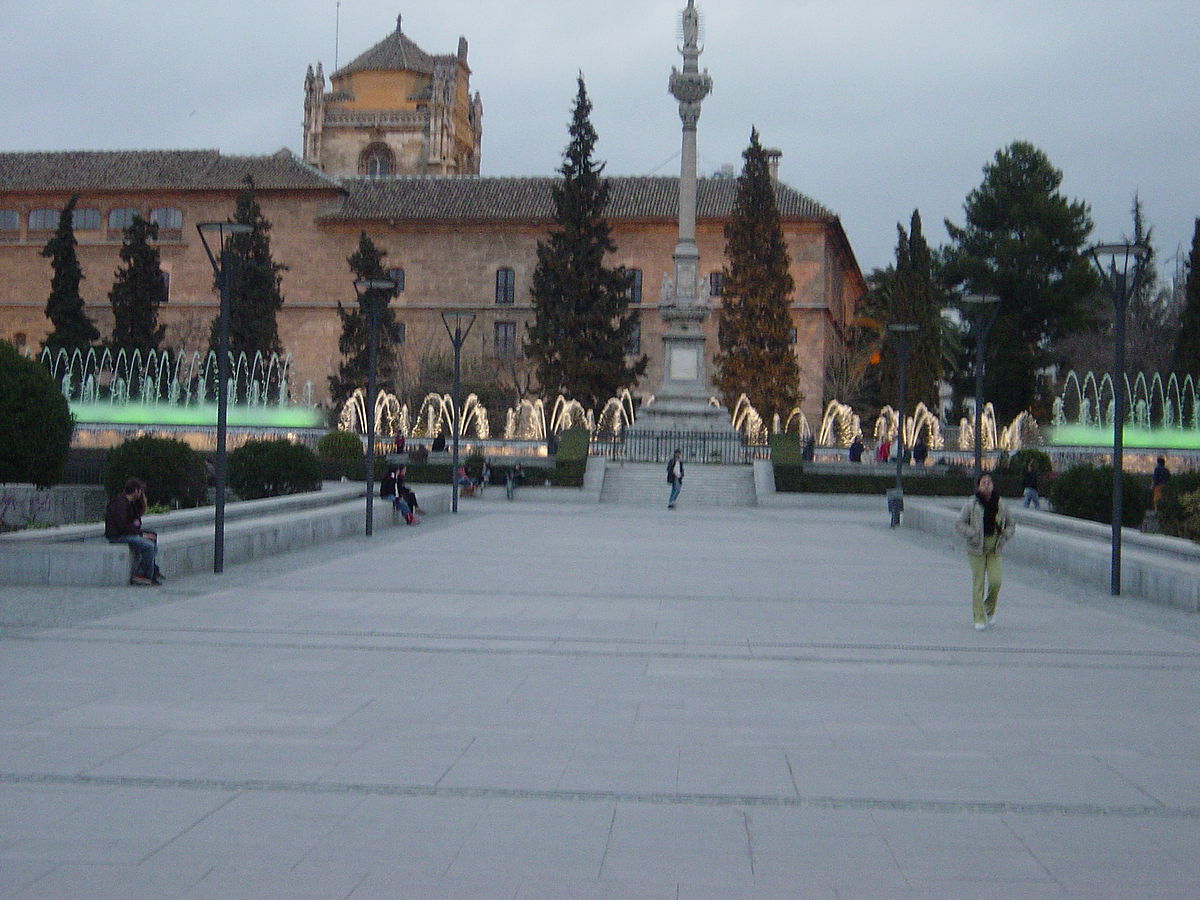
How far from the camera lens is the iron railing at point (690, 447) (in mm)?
39344

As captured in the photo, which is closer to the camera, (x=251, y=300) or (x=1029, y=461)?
(x=1029, y=461)

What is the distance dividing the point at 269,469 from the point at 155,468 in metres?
3.51

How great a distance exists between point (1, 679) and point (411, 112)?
267 ft

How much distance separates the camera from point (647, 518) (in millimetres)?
28406

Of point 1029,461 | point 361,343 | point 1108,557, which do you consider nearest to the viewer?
point 1108,557

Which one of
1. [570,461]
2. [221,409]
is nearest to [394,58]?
[570,461]

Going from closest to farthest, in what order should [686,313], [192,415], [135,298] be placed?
[686,313] < [192,415] < [135,298]

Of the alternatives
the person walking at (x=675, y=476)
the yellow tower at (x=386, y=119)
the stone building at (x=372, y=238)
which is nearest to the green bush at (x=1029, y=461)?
the person walking at (x=675, y=476)

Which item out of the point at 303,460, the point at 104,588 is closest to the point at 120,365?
the point at 303,460

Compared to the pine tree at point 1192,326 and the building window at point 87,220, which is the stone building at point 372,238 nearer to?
the building window at point 87,220

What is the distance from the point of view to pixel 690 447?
39.7 m

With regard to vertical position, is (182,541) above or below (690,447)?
below

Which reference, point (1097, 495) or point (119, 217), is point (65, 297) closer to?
point (119, 217)

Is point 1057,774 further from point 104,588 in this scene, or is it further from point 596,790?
point 104,588
